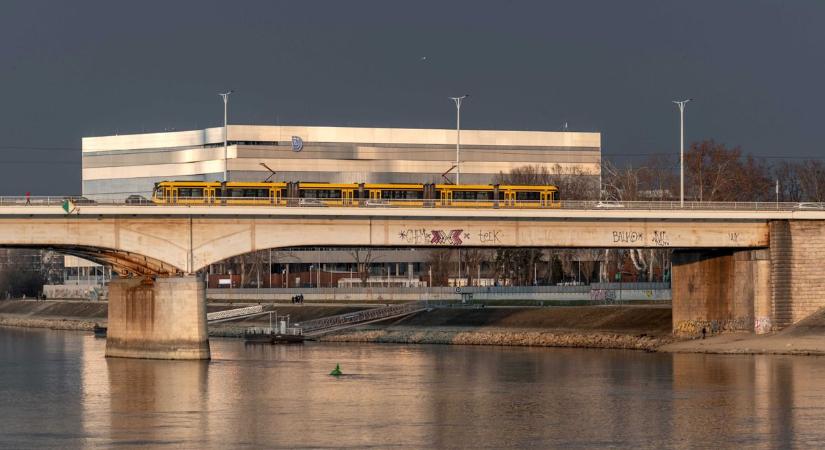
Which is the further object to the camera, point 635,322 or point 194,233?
point 635,322

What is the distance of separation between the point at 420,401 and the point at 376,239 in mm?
27670

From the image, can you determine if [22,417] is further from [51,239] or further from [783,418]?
[783,418]

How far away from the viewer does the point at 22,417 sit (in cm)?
6994

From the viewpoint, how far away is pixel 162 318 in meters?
99.7

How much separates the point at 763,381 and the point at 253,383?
29352mm

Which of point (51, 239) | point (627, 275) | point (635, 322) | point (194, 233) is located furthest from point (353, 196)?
point (627, 275)

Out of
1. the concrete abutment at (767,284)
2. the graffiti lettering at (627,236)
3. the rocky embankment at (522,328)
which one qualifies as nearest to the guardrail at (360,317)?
the rocky embankment at (522,328)

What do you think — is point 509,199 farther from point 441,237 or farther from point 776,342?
point 776,342

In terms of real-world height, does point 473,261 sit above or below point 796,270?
above

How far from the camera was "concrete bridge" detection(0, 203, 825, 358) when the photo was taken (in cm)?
9788

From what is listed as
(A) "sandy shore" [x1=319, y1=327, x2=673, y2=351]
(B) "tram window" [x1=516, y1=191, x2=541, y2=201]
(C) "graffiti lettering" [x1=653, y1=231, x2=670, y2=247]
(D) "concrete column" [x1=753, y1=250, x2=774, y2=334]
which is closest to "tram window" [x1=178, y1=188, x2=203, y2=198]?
(B) "tram window" [x1=516, y1=191, x2=541, y2=201]

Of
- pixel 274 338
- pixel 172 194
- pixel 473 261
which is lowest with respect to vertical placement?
pixel 274 338

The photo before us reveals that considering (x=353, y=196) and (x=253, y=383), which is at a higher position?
(x=353, y=196)

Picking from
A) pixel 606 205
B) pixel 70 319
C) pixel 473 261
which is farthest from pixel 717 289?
pixel 70 319
